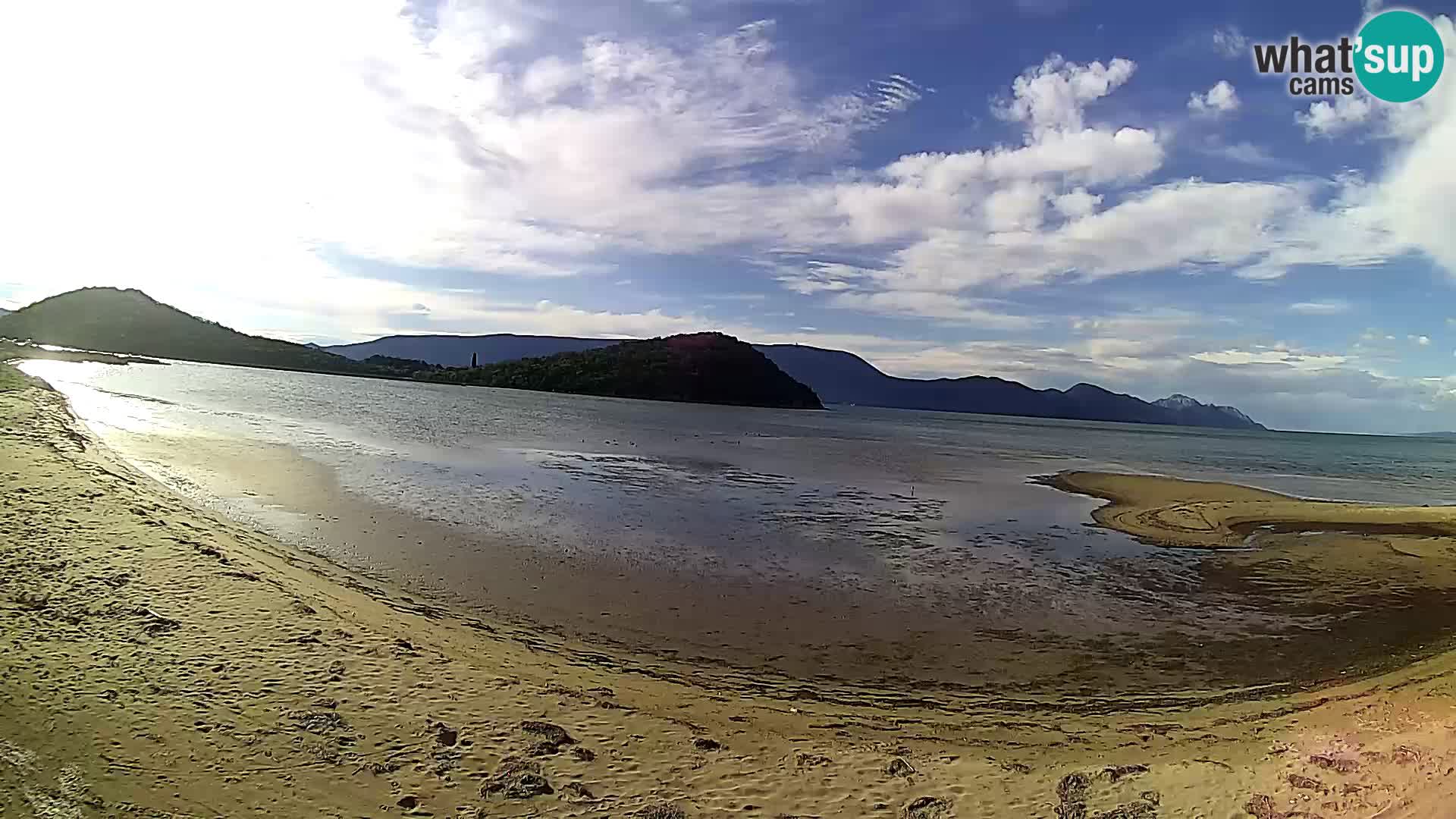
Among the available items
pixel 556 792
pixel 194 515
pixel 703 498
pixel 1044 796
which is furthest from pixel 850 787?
pixel 703 498

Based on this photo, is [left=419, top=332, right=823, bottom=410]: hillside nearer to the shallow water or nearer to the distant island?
the distant island

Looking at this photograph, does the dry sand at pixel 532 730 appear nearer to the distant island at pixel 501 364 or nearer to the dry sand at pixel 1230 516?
the dry sand at pixel 1230 516

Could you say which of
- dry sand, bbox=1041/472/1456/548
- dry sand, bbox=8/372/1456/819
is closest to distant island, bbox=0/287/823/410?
dry sand, bbox=1041/472/1456/548

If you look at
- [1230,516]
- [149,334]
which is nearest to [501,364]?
[149,334]

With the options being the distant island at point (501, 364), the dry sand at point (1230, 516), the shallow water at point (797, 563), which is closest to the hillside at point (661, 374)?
the distant island at point (501, 364)

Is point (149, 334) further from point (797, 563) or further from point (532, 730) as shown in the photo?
point (532, 730)

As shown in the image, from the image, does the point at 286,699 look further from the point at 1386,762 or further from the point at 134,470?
the point at 134,470
